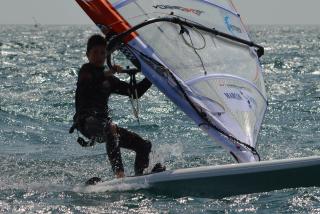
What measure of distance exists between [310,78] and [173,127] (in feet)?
34.2

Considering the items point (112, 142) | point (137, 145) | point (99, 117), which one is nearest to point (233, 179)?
point (137, 145)

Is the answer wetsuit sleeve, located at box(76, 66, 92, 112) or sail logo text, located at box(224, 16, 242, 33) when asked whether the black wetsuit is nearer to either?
wetsuit sleeve, located at box(76, 66, 92, 112)

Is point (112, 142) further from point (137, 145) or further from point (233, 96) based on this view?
point (233, 96)

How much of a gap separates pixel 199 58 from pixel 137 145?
1.03 m

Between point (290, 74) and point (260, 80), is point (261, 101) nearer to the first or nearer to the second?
point (260, 80)

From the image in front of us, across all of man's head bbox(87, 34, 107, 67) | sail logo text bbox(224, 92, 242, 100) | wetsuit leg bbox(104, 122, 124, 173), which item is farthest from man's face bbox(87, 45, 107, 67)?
sail logo text bbox(224, 92, 242, 100)

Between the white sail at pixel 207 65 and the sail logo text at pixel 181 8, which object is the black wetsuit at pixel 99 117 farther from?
the sail logo text at pixel 181 8

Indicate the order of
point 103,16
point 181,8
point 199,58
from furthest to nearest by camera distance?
point 181,8 < point 199,58 < point 103,16

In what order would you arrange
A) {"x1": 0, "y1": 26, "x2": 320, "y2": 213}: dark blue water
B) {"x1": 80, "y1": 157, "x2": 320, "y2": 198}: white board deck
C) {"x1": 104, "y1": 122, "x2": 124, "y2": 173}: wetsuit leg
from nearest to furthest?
{"x1": 0, "y1": 26, "x2": 320, "y2": 213}: dark blue water < {"x1": 80, "y1": 157, "x2": 320, "y2": 198}: white board deck < {"x1": 104, "y1": 122, "x2": 124, "y2": 173}: wetsuit leg

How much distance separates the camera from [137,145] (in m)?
5.93

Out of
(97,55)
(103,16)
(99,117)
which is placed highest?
(103,16)

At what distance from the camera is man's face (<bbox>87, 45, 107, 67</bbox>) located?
5855mm

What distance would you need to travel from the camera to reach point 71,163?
24.4 feet

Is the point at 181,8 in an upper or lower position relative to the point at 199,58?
upper
